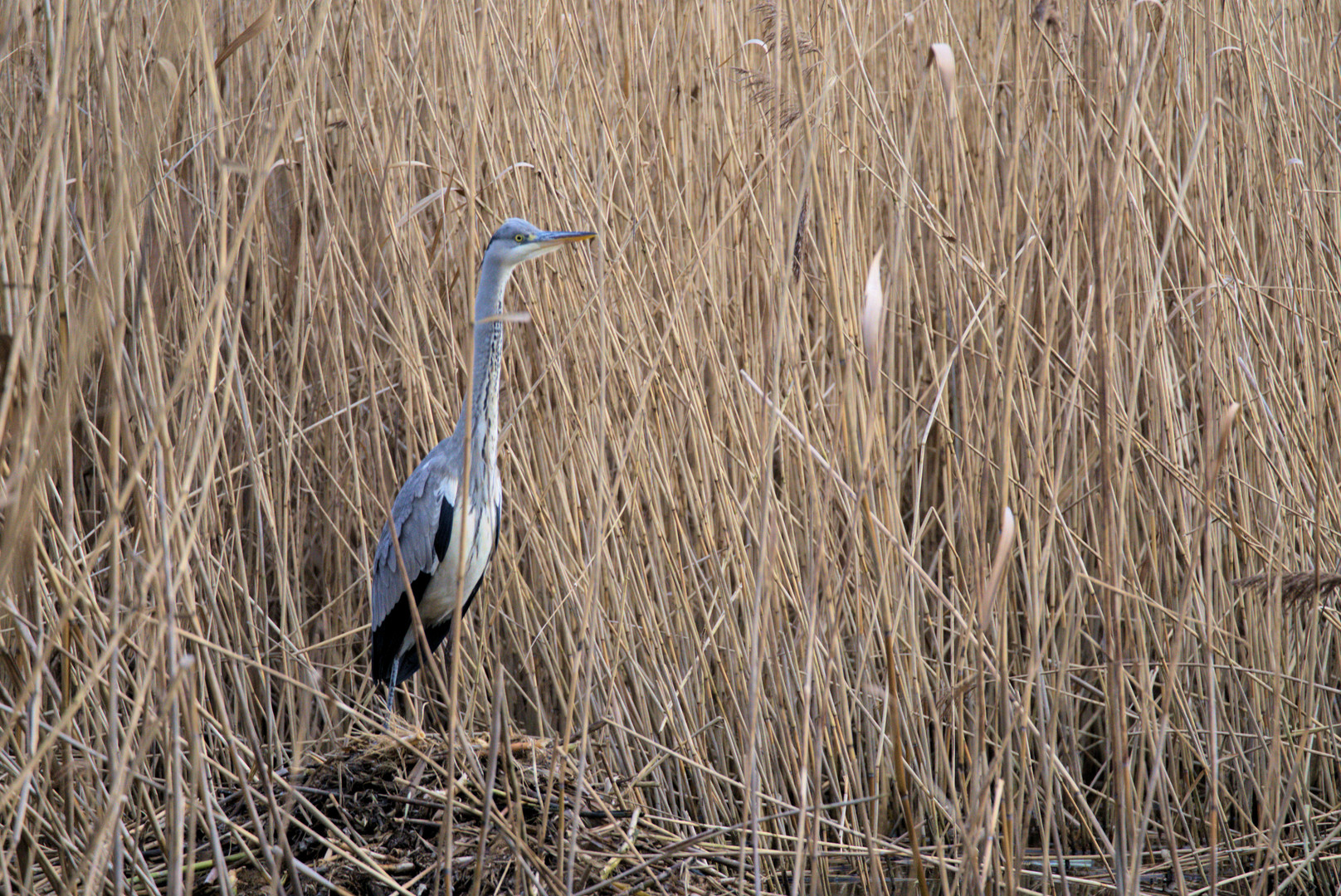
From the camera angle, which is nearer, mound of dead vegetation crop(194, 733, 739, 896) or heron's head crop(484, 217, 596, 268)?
mound of dead vegetation crop(194, 733, 739, 896)

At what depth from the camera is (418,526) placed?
2.43 m

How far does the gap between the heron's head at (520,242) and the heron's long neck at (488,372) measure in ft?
0.10

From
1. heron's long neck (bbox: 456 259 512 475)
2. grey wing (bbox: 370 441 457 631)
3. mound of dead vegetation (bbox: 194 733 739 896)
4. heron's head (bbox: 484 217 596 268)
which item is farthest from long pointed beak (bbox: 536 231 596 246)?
mound of dead vegetation (bbox: 194 733 739 896)

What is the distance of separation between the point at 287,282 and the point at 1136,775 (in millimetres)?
2156

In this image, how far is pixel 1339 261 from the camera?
6.47 ft

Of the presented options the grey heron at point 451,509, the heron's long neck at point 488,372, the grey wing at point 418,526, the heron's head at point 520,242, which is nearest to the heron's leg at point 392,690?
the grey heron at point 451,509

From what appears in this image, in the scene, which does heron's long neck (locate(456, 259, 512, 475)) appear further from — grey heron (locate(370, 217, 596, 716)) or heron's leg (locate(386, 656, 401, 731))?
heron's leg (locate(386, 656, 401, 731))

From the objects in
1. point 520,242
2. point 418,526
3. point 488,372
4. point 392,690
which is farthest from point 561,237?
point 392,690

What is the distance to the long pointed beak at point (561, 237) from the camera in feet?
6.31

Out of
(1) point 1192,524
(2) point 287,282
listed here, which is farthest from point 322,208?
(1) point 1192,524

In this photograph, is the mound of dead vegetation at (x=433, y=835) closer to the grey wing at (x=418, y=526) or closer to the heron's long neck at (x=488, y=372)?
the grey wing at (x=418, y=526)

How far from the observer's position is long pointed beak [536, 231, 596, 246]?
1924 millimetres

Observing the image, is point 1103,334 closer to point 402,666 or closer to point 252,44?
point 402,666

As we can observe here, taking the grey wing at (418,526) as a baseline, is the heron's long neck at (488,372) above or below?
above
